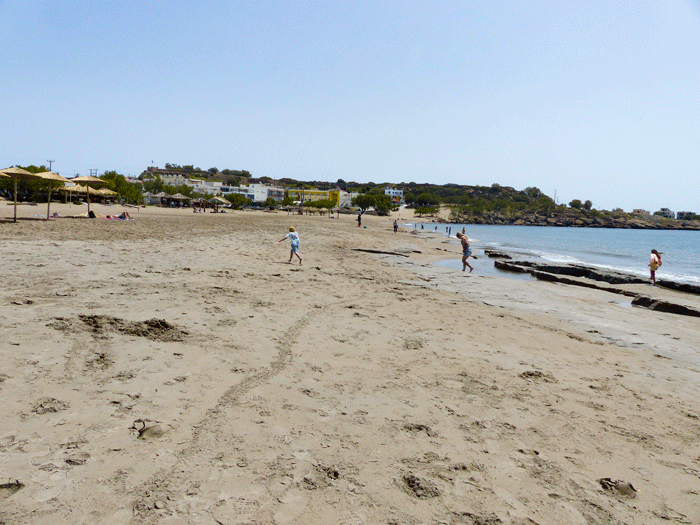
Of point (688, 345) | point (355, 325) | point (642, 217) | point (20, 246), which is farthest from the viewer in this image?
point (642, 217)

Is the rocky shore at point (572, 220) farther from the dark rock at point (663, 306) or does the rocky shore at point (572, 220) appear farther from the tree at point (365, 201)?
the dark rock at point (663, 306)

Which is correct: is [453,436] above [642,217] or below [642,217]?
below

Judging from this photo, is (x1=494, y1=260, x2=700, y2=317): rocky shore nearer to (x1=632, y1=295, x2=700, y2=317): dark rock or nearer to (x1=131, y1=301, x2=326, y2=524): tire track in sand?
(x1=632, y1=295, x2=700, y2=317): dark rock

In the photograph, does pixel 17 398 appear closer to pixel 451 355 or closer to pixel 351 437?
pixel 351 437

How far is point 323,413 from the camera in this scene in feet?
12.3

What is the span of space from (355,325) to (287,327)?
1.13 metres

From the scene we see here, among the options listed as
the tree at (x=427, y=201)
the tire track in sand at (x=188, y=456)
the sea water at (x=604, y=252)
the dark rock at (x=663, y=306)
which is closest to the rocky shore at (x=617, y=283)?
the dark rock at (x=663, y=306)

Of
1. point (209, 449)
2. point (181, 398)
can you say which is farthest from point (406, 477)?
point (181, 398)

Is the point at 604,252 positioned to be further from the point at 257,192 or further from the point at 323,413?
the point at 257,192

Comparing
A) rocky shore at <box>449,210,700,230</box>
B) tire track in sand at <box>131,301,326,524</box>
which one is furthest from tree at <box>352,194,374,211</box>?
tire track in sand at <box>131,301,326,524</box>

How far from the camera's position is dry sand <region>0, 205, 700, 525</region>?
2.62 m

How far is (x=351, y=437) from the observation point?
3381 mm

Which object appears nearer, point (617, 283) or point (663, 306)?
point (663, 306)

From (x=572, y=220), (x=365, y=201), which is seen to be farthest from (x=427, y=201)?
(x=572, y=220)
